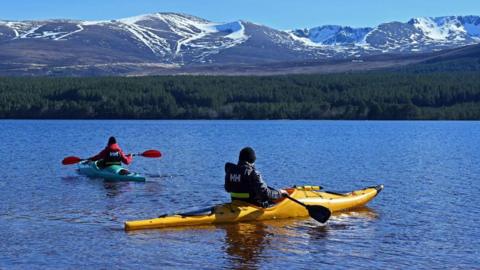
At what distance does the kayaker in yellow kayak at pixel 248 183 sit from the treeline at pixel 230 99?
4986 inches

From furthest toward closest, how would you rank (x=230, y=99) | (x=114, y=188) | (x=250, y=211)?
(x=230, y=99), (x=114, y=188), (x=250, y=211)

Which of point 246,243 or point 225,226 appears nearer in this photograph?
point 246,243

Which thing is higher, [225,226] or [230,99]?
[230,99]

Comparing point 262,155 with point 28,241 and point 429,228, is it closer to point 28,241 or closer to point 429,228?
point 429,228

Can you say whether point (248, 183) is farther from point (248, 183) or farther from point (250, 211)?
point (250, 211)

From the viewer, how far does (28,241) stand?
19.7 metres

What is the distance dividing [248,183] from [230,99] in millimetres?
140145

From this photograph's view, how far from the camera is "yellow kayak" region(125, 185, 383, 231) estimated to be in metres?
21.2

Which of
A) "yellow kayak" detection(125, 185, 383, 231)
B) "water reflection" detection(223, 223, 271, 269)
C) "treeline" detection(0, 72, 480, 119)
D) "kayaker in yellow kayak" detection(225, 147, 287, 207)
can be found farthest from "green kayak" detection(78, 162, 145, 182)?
"treeline" detection(0, 72, 480, 119)

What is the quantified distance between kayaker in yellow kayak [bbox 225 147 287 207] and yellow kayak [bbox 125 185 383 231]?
218mm

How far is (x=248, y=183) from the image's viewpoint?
21984mm

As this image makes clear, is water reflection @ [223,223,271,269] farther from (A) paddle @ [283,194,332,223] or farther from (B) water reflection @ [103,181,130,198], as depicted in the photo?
(B) water reflection @ [103,181,130,198]

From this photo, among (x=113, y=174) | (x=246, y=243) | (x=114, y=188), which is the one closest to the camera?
(x=246, y=243)

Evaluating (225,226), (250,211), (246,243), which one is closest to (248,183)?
(250,211)
